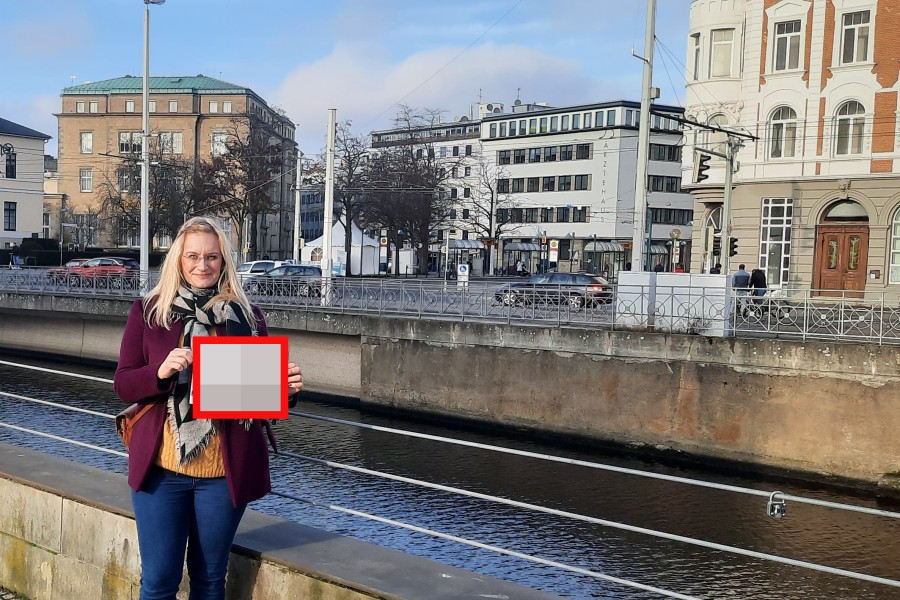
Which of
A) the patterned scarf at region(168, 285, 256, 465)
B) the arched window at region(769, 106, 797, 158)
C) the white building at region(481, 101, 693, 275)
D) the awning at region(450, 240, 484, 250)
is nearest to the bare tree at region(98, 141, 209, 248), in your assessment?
the awning at region(450, 240, 484, 250)

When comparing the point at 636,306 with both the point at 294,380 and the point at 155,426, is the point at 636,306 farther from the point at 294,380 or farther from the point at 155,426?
the point at 155,426

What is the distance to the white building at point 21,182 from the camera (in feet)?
255

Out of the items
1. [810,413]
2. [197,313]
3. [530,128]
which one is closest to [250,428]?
[197,313]

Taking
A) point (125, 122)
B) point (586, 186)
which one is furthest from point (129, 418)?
point (125, 122)

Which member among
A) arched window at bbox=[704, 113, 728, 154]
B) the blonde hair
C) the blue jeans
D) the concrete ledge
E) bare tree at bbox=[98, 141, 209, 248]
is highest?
arched window at bbox=[704, 113, 728, 154]

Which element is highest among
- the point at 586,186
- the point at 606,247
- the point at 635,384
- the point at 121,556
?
the point at 586,186

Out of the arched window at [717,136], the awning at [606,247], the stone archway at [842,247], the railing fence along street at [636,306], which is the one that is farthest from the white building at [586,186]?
the railing fence along street at [636,306]

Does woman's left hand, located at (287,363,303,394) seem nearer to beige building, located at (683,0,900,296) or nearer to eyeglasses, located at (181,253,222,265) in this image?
eyeglasses, located at (181,253,222,265)

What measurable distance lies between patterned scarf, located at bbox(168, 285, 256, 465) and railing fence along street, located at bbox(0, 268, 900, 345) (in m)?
16.5

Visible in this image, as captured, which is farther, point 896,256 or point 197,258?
point 896,256

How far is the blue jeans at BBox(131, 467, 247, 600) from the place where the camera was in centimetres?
349

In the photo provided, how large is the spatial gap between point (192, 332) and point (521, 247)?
85.5 meters

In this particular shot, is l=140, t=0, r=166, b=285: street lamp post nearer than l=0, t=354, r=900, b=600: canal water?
No

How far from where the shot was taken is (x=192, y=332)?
3492 millimetres
